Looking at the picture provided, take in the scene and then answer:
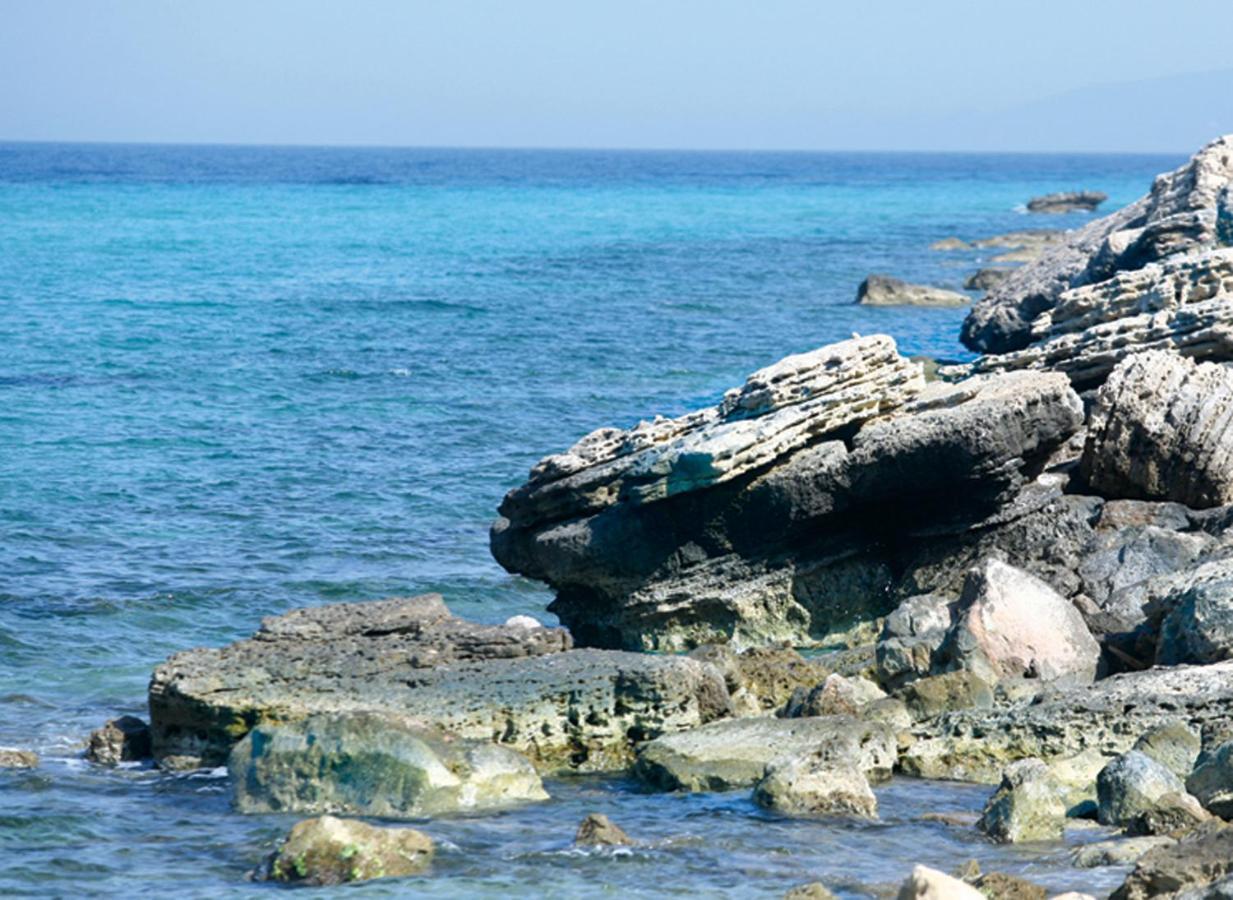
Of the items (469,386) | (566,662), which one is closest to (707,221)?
(469,386)

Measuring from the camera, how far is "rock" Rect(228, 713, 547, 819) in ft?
44.5

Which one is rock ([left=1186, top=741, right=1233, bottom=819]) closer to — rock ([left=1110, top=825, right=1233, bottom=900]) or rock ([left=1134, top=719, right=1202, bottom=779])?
rock ([left=1134, top=719, right=1202, bottom=779])

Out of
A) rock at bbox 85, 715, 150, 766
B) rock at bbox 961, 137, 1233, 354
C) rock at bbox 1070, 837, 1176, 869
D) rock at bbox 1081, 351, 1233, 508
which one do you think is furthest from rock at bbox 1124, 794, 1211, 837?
rock at bbox 961, 137, 1233, 354

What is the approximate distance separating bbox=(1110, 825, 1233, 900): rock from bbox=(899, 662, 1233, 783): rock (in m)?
3.16

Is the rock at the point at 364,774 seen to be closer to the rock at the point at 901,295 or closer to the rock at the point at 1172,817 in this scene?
the rock at the point at 1172,817

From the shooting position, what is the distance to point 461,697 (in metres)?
15.2

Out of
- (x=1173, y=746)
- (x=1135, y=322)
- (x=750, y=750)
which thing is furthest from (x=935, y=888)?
(x=1135, y=322)

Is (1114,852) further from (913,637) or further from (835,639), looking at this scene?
(835,639)

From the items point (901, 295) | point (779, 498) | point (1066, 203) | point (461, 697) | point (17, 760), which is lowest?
point (17, 760)

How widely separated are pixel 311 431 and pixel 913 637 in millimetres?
18730

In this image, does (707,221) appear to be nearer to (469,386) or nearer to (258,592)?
(469,386)

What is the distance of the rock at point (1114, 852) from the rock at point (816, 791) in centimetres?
184

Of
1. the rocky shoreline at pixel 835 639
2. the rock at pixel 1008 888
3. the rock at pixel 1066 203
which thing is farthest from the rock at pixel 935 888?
the rock at pixel 1066 203

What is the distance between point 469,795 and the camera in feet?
45.0
